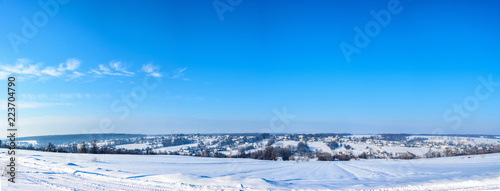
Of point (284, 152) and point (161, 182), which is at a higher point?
point (161, 182)

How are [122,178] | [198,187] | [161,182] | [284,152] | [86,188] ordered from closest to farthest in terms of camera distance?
[86,188] → [198,187] → [161,182] → [122,178] → [284,152]

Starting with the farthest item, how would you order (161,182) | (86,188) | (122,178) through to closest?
(122,178) → (161,182) → (86,188)

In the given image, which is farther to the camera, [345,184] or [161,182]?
[345,184]

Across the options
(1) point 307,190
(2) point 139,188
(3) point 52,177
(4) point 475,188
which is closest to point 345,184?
(1) point 307,190

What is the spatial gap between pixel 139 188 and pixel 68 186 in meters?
2.24

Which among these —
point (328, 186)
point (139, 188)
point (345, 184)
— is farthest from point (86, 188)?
point (345, 184)

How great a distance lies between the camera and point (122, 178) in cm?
1119

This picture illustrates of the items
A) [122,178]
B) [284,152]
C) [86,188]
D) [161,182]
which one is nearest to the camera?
[86,188]

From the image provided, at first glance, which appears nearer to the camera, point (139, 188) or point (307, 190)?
point (139, 188)

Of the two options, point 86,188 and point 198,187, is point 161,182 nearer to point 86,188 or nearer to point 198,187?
point 198,187

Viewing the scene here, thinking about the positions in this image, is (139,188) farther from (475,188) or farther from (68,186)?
(475,188)

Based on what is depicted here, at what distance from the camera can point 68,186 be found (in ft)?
29.5

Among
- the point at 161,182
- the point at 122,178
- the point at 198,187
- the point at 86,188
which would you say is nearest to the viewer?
the point at 86,188

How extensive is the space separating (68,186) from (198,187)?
4.15 m
